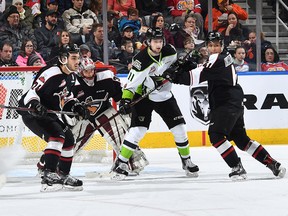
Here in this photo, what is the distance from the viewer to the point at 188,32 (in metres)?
9.26

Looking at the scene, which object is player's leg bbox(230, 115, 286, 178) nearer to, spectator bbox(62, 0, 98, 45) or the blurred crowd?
the blurred crowd

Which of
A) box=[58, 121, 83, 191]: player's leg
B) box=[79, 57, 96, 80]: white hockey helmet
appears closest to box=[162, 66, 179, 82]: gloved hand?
box=[79, 57, 96, 80]: white hockey helmet

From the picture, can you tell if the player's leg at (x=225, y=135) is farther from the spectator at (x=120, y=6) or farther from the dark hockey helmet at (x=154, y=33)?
the spectator at (x=120, y=6)

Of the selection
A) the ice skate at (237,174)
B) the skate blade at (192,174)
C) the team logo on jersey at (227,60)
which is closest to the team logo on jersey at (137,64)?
the team logo on jersey at (227,60)

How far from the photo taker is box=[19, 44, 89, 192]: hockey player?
5902 millimetres

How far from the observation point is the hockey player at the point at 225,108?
6.30 m

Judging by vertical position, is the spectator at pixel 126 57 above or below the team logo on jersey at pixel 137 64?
below

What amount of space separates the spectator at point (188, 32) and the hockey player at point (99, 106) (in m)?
2.30

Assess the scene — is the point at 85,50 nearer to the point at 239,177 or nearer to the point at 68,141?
the point at 68,141

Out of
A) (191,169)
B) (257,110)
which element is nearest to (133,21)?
(257,110)

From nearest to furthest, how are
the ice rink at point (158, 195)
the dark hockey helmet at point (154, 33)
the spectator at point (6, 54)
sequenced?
1. the ice rink at point (158, 195)
2. the dark hockey helmet at point (154, 33)
3. the spectator at point (6, 54)

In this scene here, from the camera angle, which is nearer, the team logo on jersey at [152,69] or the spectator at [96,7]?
the team logo on jersey at [152,69]

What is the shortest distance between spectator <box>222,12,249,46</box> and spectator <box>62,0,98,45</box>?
4.77 ft

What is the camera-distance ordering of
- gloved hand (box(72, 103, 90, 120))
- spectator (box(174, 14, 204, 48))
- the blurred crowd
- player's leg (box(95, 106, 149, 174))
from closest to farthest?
gloved hand (box(72, 103, 90, 120)) < player's leg (box(95, 106, 149, 174)) < the blurred crowd < spectator (box(174, 14, 204, 48))
